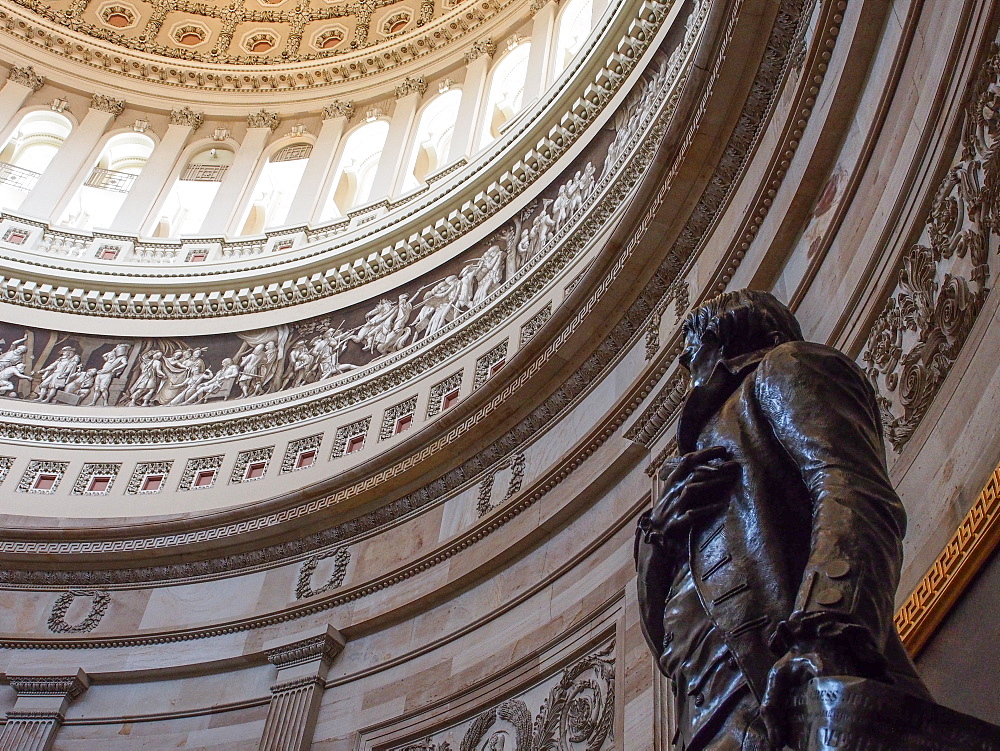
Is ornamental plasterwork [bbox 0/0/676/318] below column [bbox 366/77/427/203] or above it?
below

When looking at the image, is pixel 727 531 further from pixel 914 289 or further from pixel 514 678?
pixel 514 678

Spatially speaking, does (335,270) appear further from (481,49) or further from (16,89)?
(16,89)

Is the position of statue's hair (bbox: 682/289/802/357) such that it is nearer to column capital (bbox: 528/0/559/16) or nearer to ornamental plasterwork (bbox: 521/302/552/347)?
ornamental plasterwork (bbox: 521/302/552/347)

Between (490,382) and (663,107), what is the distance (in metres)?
3.25

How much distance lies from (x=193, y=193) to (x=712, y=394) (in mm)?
18051

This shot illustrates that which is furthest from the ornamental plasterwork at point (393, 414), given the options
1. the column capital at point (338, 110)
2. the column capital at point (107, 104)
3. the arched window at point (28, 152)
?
the column capital at point (107, 104)

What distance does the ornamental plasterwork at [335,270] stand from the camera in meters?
13.0

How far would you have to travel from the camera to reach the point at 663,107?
9.98 m

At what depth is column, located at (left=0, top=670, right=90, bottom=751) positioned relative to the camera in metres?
9.55

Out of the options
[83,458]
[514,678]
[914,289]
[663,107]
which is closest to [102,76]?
[83,458]

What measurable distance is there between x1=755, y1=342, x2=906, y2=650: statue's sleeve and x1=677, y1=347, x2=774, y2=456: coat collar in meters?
0.17

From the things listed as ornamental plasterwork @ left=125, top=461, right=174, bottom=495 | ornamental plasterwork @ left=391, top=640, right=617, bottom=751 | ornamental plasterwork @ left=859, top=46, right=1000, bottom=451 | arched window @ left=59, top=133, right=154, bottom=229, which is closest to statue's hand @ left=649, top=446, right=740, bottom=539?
ornamental plasterwork @ left=859, top=46, right=1000, bottom=451

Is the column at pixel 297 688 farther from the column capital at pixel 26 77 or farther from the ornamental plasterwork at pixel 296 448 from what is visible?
the column capital at pixel 26 77

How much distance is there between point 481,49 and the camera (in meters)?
19.2
